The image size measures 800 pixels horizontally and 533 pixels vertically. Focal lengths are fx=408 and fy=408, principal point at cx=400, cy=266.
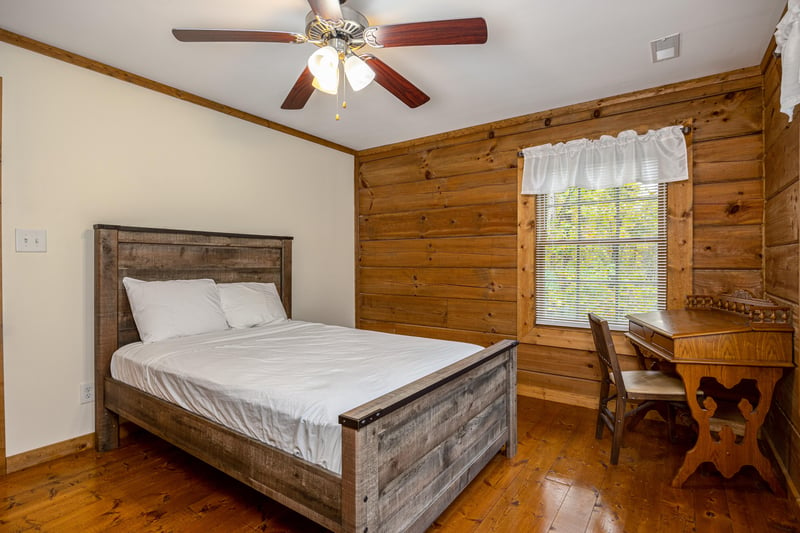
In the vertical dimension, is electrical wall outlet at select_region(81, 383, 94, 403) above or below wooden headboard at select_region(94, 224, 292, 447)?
below

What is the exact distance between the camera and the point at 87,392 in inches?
99.9

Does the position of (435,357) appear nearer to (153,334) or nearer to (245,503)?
(245,503)

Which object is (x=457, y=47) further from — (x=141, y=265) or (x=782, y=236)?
(x=141, y=265)

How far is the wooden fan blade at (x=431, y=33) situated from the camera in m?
1.74

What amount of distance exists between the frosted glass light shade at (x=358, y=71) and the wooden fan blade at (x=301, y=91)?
0.29 m

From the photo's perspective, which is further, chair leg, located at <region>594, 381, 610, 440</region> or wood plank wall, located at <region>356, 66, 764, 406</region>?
wood plank wall, located at <region>356, 66, 764, 406</region>

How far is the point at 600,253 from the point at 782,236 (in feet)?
3.66

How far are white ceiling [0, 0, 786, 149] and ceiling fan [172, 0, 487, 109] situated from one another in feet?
0.50

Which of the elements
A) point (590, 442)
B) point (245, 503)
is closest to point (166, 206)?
point (245, 503)

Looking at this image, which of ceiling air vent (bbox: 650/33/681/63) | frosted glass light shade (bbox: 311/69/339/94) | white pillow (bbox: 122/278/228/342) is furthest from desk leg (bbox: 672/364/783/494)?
white pillow (bbox: 122/278/228/342)

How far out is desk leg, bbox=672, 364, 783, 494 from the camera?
2.00 metres

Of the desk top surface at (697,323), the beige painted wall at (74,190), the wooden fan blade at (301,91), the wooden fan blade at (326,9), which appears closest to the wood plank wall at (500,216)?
the desk top surface at (697,323)

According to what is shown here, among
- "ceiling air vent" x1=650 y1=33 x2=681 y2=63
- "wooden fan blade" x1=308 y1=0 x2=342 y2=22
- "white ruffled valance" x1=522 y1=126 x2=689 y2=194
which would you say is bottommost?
"white ruffled valance" x1=522 y1=126 x2=689 y2=194

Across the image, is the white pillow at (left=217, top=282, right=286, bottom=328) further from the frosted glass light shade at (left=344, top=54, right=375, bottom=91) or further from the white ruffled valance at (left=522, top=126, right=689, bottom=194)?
the white ruffled valance at (left=522, top=126, right=689, bottom=194)
